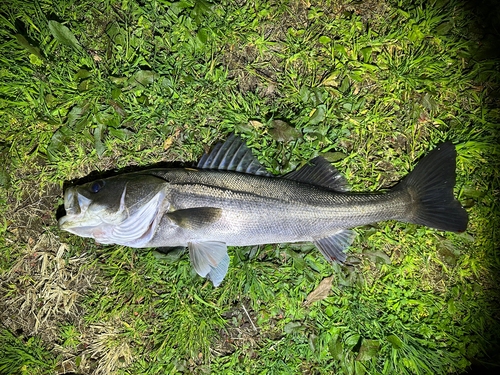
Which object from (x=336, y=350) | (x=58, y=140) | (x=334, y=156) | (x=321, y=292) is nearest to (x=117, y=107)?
(x=58, y=140)

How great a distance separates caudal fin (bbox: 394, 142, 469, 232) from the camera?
307cm

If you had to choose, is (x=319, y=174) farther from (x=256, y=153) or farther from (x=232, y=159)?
(x=232, y=159)

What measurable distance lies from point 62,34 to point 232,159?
2.39 metres

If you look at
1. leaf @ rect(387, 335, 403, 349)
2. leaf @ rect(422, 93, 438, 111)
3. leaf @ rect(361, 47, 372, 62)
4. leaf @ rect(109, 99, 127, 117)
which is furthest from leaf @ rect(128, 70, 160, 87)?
leaf @ rect(387, 335, 403, 349)

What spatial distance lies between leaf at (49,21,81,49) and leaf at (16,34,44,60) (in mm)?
263

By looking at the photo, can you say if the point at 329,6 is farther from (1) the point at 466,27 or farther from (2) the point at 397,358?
(2) the point at 397,358

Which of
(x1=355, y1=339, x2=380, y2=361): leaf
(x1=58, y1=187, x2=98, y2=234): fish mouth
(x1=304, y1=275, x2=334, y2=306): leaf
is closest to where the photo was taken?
(x1=58, y1=187, x2=98, y2=234): fish mouth

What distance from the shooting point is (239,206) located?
2.89m

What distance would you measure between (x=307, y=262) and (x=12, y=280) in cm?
354

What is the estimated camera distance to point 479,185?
3.40 meters

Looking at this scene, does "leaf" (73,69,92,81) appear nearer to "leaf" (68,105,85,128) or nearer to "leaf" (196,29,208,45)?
"leaf" (68,105,85,128)

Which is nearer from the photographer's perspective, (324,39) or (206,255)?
(206,255)

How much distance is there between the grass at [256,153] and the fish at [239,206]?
32 centimetres

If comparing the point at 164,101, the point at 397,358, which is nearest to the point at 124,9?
the point at 164,101
